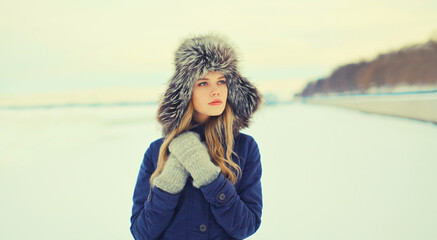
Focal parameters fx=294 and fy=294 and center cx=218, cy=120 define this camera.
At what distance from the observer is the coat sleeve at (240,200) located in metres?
0.96

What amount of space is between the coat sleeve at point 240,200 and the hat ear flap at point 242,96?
13 centimetres

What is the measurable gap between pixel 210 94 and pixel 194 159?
259mm

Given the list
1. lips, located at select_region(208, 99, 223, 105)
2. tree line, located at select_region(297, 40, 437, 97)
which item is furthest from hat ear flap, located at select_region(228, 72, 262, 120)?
tree line, located at select_region(297, 40, 437, 97)

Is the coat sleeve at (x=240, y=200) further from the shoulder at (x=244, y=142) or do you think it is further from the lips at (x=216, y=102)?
the lips at (x=216, y=102)

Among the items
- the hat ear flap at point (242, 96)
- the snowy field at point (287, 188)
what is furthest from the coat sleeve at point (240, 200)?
the snowy field at point (287, 188)

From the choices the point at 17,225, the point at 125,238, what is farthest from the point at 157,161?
the point at 17,225

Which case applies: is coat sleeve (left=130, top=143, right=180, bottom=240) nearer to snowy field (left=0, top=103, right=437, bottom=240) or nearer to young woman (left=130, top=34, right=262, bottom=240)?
young woman (left=130, top=34, right=262, bottom=240)

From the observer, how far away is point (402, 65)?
65.5 ft

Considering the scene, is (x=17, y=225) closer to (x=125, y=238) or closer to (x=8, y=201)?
(x=8, y=201)

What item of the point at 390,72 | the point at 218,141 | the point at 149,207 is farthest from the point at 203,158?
the point at 390,72

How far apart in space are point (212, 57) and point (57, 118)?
10.7 m

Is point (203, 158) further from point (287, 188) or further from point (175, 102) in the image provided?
point (287, 188)

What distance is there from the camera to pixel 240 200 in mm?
1012

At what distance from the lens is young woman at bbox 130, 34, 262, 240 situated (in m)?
0.98
